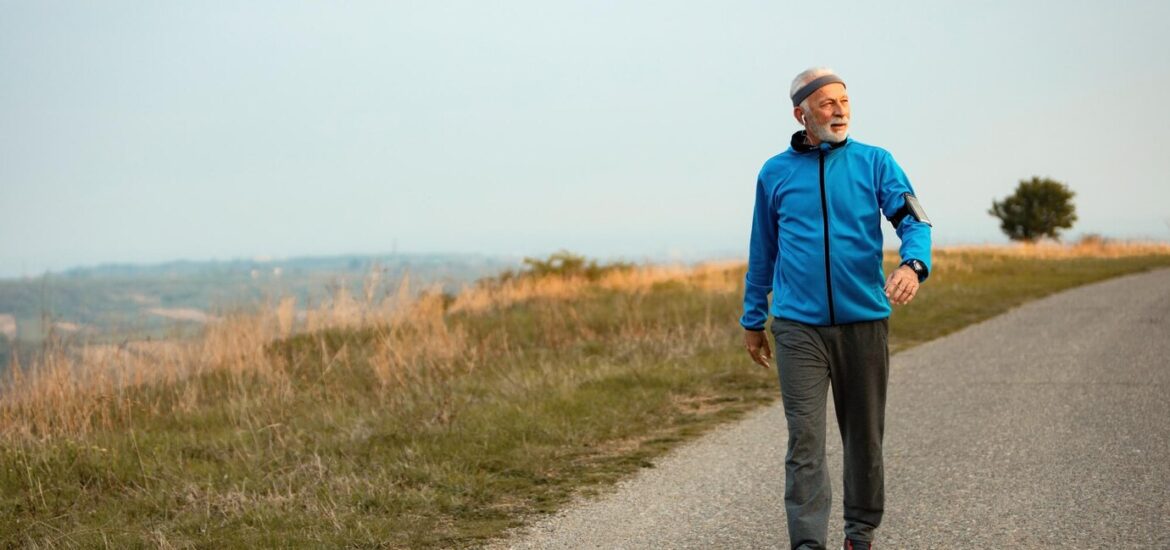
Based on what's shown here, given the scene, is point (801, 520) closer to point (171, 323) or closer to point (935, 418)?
point (935, 418)

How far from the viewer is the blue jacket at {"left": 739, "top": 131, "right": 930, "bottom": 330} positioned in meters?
4.01

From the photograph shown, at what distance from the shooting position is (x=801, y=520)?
160 inches

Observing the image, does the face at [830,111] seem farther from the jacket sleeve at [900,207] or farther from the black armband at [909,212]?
the black armband at [909,212]

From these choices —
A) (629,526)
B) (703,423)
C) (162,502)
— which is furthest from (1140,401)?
(162,502)

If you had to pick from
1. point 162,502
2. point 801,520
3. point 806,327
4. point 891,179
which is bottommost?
point 162,502

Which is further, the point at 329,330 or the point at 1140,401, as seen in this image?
the point at 329,330

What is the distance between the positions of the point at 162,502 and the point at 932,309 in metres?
15.0

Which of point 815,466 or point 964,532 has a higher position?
point 815,466

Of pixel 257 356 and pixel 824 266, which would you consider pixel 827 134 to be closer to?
pixel 824 266

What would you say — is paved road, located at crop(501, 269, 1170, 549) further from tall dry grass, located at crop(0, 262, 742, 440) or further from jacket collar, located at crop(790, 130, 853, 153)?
tall dry grass, located at crop(0, 262, 742, 440)

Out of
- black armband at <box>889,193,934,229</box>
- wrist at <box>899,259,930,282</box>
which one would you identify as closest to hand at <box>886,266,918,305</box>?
wrist at <box>899,259,930,282</box>

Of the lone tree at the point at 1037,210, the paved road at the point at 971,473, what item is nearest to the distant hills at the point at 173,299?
the paved road at the point at 971,473

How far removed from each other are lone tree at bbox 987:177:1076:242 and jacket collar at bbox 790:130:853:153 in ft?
200

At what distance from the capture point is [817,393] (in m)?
4.12
